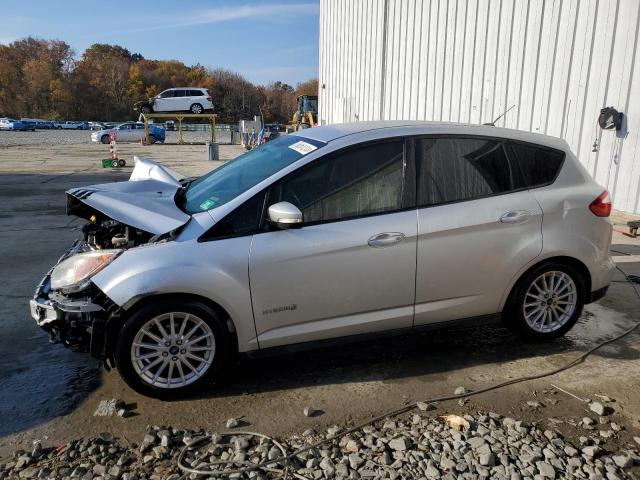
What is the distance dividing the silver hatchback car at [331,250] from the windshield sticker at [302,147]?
0.02m

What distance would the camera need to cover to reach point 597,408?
3.22 meters

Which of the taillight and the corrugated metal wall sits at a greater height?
the corrugated metal wall

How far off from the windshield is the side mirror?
34 cm

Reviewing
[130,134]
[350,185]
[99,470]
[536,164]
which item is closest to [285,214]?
[350,185]

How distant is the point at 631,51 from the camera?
8992 mm

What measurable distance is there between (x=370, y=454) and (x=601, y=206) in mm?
2759

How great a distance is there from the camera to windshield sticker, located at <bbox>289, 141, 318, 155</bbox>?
359 centimetres

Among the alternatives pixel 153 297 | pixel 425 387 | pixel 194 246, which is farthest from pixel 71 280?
pixel 425 387

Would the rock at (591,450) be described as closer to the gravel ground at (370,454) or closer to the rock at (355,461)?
the gravel ground at (370,454)

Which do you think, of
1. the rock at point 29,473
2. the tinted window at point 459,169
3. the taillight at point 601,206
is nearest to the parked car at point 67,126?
the tinted window at point 459,169

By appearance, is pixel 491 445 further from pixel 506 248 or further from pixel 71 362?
pixel 71 362

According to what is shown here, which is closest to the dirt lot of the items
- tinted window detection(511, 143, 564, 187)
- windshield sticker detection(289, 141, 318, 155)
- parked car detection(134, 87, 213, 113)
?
tinted window detection(511, 143, 564, 187)

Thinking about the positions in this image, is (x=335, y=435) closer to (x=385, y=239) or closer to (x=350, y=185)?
(x=385, y=239)

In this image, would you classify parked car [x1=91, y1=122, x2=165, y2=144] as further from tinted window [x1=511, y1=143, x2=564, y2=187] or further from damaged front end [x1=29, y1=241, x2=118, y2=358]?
tinted window [x1=511, y1=143, x2=564, y2=187]
